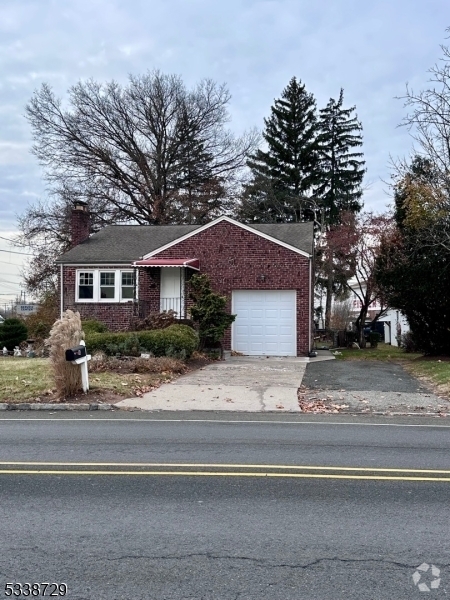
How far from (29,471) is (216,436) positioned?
10.5 feet

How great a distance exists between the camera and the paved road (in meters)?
4.01

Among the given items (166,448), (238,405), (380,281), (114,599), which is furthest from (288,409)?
(380,281)

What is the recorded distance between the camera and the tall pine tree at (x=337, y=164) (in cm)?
5150

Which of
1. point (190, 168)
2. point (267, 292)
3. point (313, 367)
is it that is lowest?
point (313, 367)

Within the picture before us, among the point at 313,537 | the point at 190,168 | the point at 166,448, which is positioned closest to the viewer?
the point at 313,537

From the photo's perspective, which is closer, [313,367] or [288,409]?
[288,409]

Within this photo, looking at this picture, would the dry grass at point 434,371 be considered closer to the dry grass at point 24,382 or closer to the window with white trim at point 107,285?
the dry grass at point 24,382

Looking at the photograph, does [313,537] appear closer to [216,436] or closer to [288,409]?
[216,436]

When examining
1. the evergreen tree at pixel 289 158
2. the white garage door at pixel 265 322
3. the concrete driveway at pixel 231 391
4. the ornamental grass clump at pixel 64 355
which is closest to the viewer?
the concrete driveway at pixel 231 391

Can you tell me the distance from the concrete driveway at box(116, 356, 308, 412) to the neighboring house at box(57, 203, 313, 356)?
422 centimetres

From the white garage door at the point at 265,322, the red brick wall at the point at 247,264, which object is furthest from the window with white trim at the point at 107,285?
the white garage door at the point at 265,322

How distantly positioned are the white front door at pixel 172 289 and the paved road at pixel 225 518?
16239mm

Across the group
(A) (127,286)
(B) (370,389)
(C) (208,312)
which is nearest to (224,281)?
(C) (208,312)

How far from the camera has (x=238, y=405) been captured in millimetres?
12570
